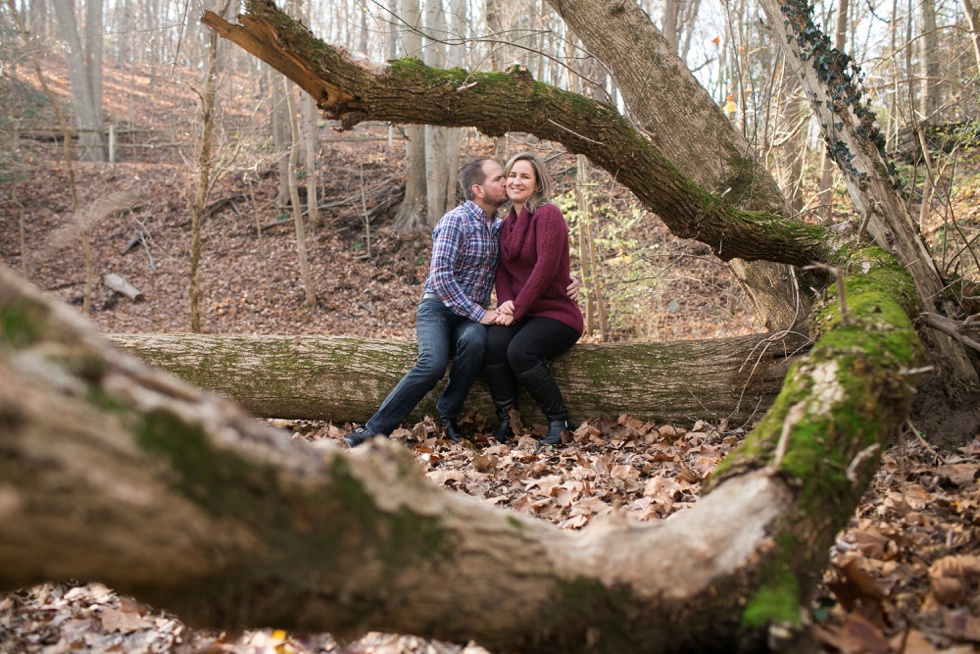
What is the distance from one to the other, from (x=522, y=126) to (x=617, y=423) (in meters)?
2.35

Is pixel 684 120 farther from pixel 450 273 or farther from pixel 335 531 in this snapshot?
pixel 335 531

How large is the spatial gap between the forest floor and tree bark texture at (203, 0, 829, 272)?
1405 mm

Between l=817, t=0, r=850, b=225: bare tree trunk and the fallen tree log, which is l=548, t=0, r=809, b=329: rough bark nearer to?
the fallen tree log

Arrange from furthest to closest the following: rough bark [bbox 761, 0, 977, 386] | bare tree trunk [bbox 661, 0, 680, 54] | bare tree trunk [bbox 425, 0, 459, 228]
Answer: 1. bare tree trunk [bbox 425, 0, 459, 228]
2. bare tree trunk [bbox 661, 0, 680, 54]
3. rough bark [bbox 761, 0, 977, 386]

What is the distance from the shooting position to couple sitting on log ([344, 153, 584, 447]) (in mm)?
4973

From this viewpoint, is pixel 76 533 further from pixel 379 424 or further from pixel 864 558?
pixel 379 424

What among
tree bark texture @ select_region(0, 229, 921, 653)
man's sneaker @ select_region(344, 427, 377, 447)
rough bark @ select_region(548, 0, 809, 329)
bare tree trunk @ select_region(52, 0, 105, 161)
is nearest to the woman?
man's sneaker @ select_region(344, 427, 377, 447)

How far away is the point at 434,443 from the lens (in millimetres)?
5129

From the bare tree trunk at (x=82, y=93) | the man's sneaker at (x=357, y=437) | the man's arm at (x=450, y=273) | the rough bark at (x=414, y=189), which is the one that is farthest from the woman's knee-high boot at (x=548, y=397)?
the bare tree trunk at (x=82, y=93)

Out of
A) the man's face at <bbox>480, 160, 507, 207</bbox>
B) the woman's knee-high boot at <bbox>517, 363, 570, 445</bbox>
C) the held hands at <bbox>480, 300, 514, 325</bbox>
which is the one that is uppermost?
the man's face at <bbox>480, 160, 507, 207</bbox>

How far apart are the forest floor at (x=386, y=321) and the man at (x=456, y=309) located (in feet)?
1.23

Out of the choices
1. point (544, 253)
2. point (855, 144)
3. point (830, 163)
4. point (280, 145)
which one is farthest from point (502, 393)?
point (280, 145)

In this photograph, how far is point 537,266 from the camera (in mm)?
4938

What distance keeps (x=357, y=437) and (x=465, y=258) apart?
1604 millimetres
